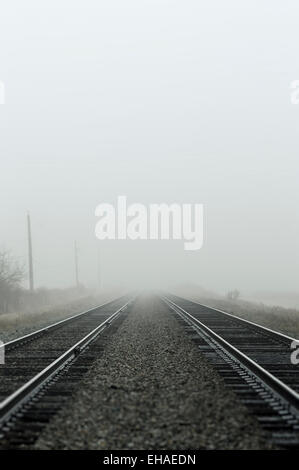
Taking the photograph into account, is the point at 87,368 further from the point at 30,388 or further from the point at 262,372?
the point at 262,372

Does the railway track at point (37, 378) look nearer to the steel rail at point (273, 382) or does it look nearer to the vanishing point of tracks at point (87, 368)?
the vanishing point of tracks at point (87, 368)

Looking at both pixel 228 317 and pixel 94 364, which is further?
pixel 228 317

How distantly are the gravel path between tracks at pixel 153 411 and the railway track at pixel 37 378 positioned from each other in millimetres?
246

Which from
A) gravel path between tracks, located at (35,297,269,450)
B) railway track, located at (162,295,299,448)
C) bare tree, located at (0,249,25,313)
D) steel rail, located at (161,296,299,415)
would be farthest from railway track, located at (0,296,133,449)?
bare tree, located at (0,249,25,313)

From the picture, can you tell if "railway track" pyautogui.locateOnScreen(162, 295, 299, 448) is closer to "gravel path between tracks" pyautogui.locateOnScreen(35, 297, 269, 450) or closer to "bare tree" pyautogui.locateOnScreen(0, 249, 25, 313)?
"gravel path between tracks" pyautogui.locateOnScreen(35, 297, 269, 450)

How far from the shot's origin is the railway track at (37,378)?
5.78 metres

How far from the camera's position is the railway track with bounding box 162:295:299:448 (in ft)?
19.3

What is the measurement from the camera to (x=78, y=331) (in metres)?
16.7

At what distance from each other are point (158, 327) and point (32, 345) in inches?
218

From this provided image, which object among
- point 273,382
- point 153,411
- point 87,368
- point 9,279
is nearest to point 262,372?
point 273,382

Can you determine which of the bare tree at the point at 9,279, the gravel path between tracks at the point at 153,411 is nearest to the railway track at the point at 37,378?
the gravel path between tracks at the point at 153,411

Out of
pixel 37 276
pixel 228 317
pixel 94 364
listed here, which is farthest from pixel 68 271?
pixel 94 364

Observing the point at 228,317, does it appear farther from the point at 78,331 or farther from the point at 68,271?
the point at 68,271
